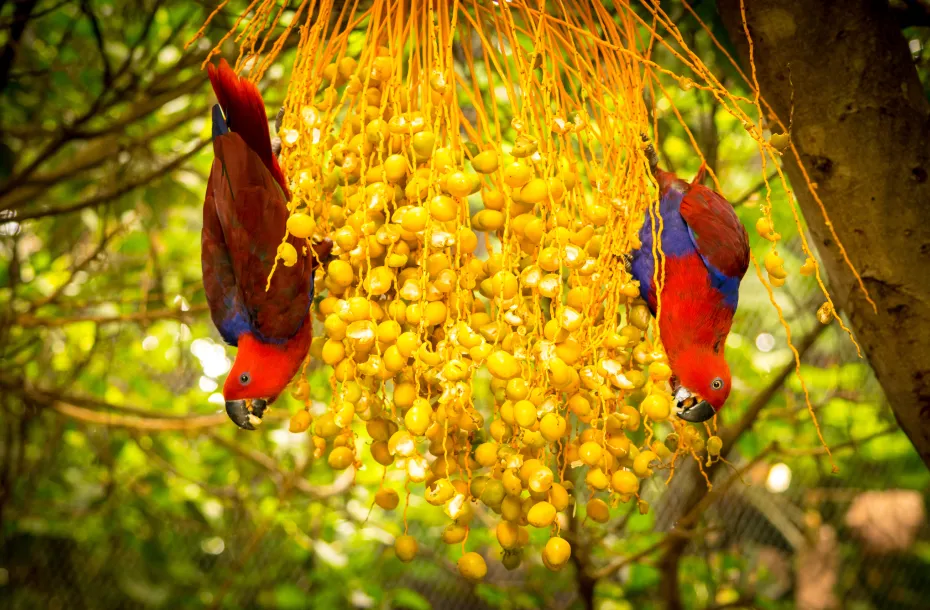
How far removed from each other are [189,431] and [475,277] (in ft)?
5.71

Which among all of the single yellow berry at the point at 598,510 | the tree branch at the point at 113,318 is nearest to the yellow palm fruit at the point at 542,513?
the single yellow berry at the point at 598,510

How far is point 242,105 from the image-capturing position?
958 millimetres

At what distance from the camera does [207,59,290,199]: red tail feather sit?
A: 36.9 inches

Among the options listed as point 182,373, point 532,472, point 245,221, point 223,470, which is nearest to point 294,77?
point 245,221

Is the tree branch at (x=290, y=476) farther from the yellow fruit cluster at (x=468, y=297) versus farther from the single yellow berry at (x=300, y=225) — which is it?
the single yellow berry at (x=300, y=225)

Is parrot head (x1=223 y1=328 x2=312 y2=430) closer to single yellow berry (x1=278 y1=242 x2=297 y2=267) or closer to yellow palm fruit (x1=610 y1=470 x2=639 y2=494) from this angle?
single yellow berry (x1=278 y1=242 x2=297 y2=267)

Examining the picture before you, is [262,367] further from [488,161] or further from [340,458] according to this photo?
[488,161]

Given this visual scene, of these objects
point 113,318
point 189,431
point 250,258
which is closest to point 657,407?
point 250,258

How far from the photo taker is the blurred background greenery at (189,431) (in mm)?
1912

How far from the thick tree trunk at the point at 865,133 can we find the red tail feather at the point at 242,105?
617mm

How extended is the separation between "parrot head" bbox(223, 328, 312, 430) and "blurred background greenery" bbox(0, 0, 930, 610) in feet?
2.27

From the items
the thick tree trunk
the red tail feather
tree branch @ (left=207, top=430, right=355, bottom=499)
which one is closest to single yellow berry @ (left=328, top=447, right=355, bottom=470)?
the red tail feather

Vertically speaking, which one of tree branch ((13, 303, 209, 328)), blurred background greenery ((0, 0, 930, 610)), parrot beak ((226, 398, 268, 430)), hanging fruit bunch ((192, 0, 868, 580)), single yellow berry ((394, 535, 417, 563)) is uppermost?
hanging fruit bunch ((192, 0, 868, 580))

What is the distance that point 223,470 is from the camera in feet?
9.34
